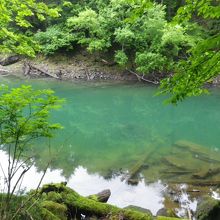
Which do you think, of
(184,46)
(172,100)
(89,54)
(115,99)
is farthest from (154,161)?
(89,54)

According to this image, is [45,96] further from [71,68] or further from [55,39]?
[55,39]

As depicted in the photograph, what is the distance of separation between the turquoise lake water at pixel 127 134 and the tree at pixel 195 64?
87.7 inches

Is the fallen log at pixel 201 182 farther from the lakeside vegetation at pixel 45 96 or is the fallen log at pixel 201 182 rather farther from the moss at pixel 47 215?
the moss at pixel 47 215

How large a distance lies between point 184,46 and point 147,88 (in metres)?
5.12

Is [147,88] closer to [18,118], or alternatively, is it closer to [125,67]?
[125,67]

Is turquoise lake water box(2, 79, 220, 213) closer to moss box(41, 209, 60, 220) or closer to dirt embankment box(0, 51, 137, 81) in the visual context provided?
moss box(41, 209, 60, 220)

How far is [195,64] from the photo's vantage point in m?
3.61

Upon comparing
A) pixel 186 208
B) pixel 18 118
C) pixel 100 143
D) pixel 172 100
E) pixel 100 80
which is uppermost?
pixel 172 100

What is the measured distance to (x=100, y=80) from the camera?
91.7ft

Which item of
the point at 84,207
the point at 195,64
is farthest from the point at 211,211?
the point at 195,64

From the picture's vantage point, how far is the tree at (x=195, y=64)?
3512mm

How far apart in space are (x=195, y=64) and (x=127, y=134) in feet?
35.7

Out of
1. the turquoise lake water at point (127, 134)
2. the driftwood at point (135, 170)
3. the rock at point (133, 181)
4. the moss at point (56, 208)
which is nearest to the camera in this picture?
the moss at point (56, 208)

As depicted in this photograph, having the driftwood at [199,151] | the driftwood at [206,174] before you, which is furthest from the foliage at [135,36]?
the driftwood at [206,174]
